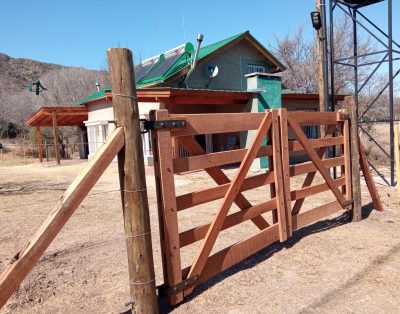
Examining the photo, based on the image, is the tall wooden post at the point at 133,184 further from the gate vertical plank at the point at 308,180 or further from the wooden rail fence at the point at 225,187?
the gate vertical plank at the point at 308,180

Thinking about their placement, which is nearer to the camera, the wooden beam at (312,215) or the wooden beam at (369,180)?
the wooden beam at (312,215)

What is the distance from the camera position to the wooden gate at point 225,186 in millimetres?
3188

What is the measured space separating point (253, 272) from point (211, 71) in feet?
46.6

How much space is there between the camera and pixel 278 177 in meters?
4.49

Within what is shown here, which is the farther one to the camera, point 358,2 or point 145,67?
point 145,67

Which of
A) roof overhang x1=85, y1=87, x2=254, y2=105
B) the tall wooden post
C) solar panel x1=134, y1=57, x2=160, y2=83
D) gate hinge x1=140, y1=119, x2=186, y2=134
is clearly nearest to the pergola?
solar panel x1=134, y1=57, x2=160, y2=83

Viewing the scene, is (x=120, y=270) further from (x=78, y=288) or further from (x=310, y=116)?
(x=310, y=116)

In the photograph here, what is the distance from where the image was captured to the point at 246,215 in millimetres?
4117

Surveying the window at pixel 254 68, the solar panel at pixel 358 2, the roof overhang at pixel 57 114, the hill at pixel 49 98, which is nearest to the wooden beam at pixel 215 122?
the solar panel at pixel 358 2

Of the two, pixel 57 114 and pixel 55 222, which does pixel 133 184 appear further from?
pixel 57 114

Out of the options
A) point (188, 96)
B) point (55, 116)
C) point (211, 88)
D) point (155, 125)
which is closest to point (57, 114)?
point (55, 116)

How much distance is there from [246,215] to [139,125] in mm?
1795

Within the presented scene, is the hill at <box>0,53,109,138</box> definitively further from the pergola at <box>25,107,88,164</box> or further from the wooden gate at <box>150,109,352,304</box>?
the wooden gate at <box>150,109,352,304</box>

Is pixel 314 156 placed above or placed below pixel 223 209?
above
